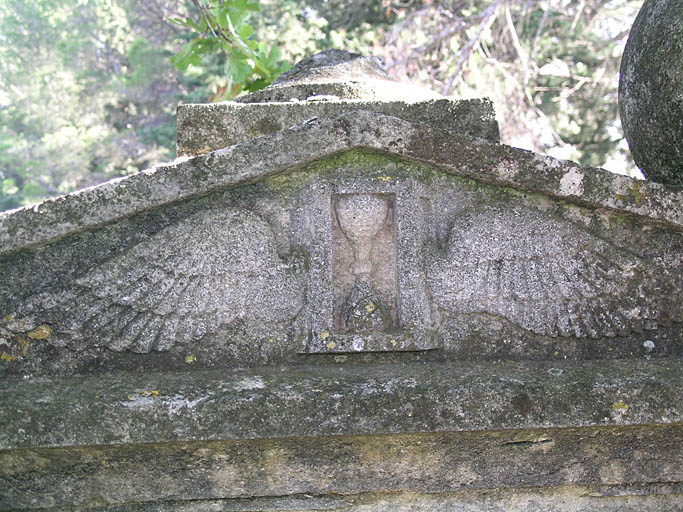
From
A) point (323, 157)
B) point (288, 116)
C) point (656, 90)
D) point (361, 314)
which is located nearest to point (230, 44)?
point (288, 116)

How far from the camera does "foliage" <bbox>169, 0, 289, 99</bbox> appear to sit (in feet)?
11.0

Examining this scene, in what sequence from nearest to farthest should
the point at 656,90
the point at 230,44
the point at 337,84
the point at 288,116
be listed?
the point at 656,90 → the point at 288,116 → the point at 337,84 → the point at 230,44

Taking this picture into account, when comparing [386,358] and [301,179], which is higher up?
[301,179]

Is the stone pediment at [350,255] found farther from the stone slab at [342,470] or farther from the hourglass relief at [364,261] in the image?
the stone slab at [342,470]

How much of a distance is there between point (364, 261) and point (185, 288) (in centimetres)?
65

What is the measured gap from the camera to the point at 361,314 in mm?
2467

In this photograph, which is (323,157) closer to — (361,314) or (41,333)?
(361,314)

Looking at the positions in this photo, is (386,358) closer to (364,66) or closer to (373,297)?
(373,297)

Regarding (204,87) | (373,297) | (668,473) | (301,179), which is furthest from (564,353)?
(204,87)

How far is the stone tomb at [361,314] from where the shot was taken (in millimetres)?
2361

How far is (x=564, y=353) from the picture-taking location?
2.52m

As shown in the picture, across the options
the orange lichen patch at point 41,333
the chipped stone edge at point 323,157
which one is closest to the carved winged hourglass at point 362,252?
the chipped stone edge at point 323,157

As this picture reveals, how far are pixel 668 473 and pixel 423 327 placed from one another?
103 cm

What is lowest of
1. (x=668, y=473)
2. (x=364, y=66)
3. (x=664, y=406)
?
(x=668, y=473)
